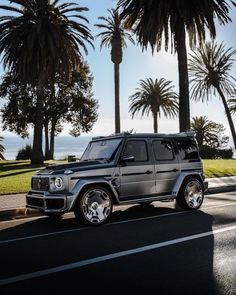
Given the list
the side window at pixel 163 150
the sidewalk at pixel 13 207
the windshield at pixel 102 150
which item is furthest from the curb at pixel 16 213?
the side window at pixel 163 150

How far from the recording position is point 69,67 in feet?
106

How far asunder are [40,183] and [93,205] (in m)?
1.38

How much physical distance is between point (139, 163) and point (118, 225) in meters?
1.82

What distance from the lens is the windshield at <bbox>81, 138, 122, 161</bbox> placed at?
32.7 ft

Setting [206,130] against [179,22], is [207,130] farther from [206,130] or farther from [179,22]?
[179,22]

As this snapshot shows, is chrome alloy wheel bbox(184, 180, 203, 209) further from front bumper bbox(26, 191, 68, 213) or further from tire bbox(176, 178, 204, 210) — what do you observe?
front bumper bbox(26, 191, 68, 213)

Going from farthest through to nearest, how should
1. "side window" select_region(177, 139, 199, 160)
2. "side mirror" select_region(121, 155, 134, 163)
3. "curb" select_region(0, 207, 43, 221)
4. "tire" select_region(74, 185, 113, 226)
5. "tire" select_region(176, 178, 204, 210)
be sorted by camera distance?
"side window" select_region(177, 139, 199, 160), "tire" select_region(176, 178, 204, 210), "curb" select_region(0, 207, 43, 221), "side mirror" select_region(121, 155, 134, 163), "tire" select_region(74, 185, 113, 226)

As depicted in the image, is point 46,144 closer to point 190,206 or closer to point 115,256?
point 190,206

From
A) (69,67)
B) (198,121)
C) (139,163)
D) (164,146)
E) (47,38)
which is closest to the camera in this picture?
(139,163)

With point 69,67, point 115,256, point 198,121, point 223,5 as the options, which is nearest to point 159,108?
point 198,121

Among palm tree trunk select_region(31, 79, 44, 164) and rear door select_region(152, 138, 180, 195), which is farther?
palm tree trunk select_region(31, 79, 44, 164)

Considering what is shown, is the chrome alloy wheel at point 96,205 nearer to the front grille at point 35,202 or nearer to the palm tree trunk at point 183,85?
the front grille at point 35,202

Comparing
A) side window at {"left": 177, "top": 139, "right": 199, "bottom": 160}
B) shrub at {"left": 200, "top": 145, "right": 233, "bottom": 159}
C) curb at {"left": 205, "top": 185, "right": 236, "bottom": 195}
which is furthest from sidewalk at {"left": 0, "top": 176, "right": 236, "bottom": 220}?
shrub at {"left": 200, "top": 145, "right": 233, "bottom": 159}

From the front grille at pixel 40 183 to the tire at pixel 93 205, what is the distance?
0.86 metres
